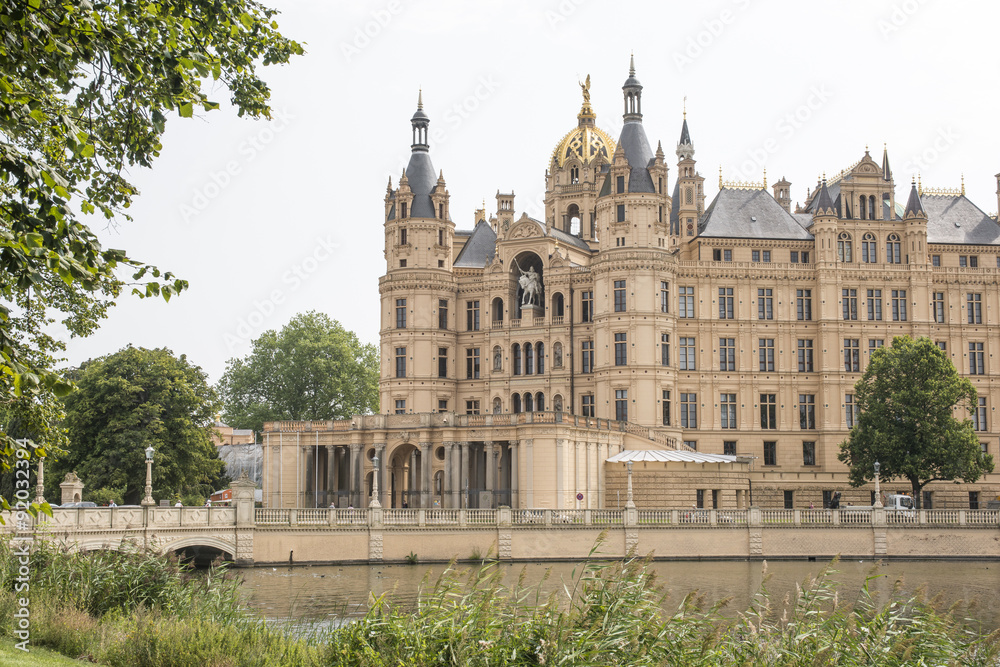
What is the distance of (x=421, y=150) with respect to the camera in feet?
Answer: 237

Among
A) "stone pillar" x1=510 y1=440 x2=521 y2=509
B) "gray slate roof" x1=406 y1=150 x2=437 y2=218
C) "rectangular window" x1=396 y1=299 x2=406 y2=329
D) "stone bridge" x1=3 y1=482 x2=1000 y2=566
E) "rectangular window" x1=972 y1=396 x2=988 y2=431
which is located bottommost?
"stone bridge" x1=3 y1=482 x2=1000 y2=566

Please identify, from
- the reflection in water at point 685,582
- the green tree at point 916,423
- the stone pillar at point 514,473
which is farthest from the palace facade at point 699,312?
the reflection in water at point 685,582

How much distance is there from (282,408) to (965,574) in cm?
6110

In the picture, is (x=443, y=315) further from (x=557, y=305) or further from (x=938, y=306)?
(x=938, y=306)

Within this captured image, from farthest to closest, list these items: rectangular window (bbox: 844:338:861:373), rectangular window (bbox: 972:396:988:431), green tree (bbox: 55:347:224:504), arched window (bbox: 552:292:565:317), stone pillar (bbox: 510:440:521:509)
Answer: arched window (bbox: 552:292:565:317), rectangular window (bbox: 844:338:861:373), rectangular window (bbox: 972:396:988:431), green tree (bbox: 55:347:224:504), stone pillar (bbox: 510:440:521:509)

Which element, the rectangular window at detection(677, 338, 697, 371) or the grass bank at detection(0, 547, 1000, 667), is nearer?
the grass bank at detection(0, 547, 1000, 667)

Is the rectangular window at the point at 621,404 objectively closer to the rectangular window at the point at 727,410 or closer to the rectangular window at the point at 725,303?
the rectangular window at the point at 727,410

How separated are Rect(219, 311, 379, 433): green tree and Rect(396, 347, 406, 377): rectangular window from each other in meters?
21.5

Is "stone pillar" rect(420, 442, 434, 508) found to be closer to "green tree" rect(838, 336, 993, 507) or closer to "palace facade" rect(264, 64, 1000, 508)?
"palace facade" rect(264, 64, 1000, 508)

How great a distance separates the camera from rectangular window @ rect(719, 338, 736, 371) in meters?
68.9

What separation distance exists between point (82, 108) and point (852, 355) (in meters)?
61.7

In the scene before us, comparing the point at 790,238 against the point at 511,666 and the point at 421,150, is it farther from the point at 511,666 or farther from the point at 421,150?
the point at 511,666

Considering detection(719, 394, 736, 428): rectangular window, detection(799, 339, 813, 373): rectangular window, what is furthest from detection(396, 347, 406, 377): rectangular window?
detection(799, 339, 813, 373): rectangular window

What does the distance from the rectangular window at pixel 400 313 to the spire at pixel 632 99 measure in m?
18.4
